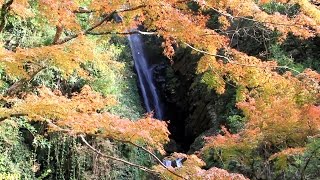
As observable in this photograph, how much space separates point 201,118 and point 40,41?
209 inches

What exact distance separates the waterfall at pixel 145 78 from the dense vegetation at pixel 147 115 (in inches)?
128

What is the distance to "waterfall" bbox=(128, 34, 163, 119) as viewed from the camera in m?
13.4

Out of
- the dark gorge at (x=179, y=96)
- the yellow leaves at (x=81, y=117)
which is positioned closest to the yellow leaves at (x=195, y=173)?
the yellow leaves at (x=81, y=117)

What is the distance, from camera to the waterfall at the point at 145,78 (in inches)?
526

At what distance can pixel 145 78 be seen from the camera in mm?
14414

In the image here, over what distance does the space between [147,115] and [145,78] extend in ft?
27.8

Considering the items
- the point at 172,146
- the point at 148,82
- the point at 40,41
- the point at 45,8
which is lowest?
the point at 172,146

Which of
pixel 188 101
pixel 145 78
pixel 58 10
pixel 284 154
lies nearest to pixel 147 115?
pixel 284 154

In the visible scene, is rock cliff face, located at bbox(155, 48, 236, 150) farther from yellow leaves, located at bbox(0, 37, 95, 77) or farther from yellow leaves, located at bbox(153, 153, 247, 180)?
yellow leaves, located at bbox(0, 37, 95, 77)

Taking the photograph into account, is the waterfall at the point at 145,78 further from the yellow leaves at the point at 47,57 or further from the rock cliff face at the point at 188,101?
the yellow leaves at the point at 47,57

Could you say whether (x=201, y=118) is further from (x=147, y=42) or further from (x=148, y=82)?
(x=147, y=42)

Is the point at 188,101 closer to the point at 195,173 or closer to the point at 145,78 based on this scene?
the point at 145,78

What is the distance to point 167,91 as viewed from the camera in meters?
14.0

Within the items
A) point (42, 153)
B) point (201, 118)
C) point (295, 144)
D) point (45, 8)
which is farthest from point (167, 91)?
point (45, 8)
